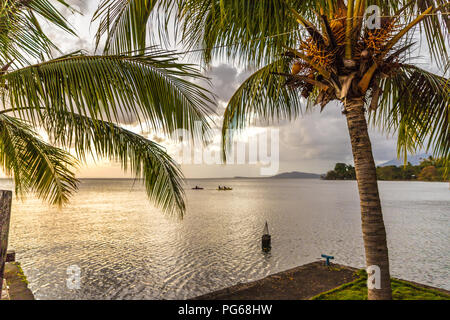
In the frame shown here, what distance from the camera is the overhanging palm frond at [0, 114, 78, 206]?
4820mm

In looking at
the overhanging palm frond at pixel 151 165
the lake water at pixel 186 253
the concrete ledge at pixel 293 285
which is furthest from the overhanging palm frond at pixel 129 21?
the lake water at pixel 186 253

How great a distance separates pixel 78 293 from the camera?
41.3ft

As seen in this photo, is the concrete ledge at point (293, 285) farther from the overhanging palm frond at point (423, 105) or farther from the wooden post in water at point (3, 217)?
the wooden post in water at point (3, 217)

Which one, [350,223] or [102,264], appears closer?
[102,264]

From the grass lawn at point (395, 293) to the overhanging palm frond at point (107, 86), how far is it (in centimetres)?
468

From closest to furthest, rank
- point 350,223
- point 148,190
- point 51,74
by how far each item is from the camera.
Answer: point 51,74 → point 148,190 → point 350,223

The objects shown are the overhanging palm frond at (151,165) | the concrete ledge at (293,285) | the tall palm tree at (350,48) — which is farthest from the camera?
the concrete ledge at (293,285)

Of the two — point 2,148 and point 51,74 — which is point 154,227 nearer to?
point 2,148

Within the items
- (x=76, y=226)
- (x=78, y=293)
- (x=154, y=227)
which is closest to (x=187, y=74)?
(x=78, y=293)

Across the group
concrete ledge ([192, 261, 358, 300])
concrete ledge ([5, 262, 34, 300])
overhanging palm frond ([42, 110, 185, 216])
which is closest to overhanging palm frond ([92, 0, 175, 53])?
overhanging palm frond ([42, 110, 185, 216])

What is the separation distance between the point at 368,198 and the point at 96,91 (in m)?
3.10

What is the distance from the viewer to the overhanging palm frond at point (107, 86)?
2.41m

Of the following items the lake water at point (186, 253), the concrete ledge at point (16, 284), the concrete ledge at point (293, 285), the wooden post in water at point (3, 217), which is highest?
the wooden post in water at point (3, 217)
